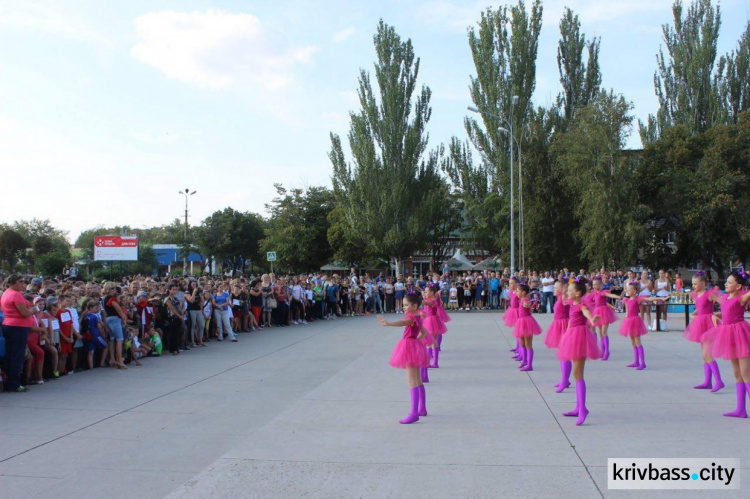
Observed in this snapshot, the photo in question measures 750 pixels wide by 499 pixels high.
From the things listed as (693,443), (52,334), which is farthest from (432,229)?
(693,443)

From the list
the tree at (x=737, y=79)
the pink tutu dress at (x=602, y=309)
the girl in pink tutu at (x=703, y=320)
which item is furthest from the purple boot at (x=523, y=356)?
the tree at (x=737, y=79)

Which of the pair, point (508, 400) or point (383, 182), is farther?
point (383, 182)

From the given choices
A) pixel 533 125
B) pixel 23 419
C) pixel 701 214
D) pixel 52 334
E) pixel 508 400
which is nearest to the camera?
pixel 23 419

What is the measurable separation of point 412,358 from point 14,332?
6.46m

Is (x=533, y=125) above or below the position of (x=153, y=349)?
above

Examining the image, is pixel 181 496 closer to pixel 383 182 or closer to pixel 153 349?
pixel 153 349

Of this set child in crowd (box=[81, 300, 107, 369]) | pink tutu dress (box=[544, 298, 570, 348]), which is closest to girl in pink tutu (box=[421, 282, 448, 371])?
pink tutu dress (box=[544, 298, 570, 348])

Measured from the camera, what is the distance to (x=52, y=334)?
10742 mm

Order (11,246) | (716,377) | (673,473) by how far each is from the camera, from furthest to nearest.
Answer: (11,246)
(716,377)
(673,473)

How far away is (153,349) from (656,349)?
12030mm

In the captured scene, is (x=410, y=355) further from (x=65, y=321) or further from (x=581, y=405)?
(x=65, y=321)

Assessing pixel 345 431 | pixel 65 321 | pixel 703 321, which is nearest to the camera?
pixel 345 431

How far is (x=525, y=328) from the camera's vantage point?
1132cm

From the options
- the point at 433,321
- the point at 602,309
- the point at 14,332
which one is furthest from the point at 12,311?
the point at 602,309
